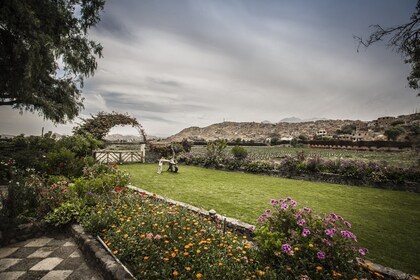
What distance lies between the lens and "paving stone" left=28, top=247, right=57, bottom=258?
3.89 meters

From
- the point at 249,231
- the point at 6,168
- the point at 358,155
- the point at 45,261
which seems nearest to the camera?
the point at 45,261

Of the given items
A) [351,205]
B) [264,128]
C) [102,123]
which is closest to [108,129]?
[102,123]

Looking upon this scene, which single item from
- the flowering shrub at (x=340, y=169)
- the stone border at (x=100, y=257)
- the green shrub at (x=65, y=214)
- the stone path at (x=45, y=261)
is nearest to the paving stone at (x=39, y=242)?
the stone path at (x=45, y=261)

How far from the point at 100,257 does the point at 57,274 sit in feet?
2.27

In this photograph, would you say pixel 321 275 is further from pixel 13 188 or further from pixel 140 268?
pixel 13 188

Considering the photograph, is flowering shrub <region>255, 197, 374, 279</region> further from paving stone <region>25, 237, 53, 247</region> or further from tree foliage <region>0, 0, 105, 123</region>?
tree foliage <region>0, 0, 105, 123</region>

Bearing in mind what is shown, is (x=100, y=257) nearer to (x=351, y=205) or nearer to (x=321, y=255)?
(x=321, y=255)

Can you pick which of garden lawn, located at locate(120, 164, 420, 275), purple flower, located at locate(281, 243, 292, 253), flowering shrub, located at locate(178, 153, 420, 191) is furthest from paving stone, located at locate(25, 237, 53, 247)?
flowering shrub, located at locate(178, 153, 420, 191)

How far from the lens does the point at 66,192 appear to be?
18.1 ft

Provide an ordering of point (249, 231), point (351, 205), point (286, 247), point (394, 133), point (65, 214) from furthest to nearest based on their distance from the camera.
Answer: point (394, 133) → point (351, 205) → point (65, 214) → point (249, 231) → point (286, 247)

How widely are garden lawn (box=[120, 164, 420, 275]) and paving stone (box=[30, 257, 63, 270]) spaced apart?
360 centimetres

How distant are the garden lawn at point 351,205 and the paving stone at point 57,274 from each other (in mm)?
3604

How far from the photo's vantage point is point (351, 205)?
7285 millimetres

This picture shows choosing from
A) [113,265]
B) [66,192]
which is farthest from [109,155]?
[113,265]
